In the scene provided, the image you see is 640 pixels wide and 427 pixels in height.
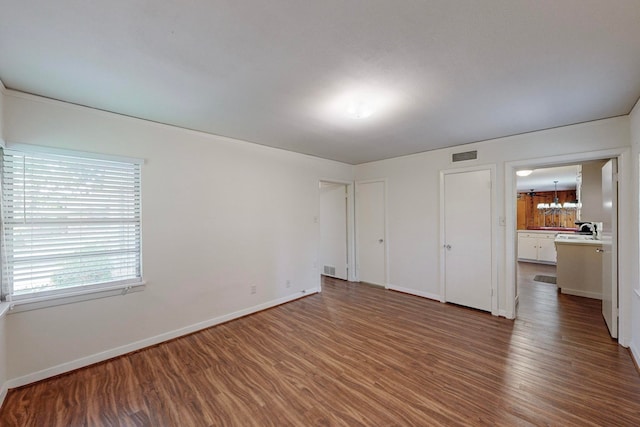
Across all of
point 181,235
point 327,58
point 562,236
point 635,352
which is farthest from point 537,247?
point 181,235

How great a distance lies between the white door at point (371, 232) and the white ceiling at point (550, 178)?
3313 millimetres

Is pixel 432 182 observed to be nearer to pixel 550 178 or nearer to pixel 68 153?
pixel 68 153

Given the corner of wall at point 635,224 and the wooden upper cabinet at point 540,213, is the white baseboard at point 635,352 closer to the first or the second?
the corner of wall at point 635,224

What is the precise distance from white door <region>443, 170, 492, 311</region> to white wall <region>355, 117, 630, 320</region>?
0.42ft

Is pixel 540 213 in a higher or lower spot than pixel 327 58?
lower

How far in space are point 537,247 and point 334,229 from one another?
6.03 metres

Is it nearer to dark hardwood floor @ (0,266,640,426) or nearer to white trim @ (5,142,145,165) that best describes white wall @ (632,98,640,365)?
dark hardwood floor @ (0,266,640,426)

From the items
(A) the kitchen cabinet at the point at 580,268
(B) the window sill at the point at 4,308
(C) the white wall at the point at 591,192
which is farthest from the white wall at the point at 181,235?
(C) the white wall at the point at 591,192

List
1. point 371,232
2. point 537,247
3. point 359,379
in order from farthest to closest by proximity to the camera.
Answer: point 537,247 < point 371,232 < point 359,379

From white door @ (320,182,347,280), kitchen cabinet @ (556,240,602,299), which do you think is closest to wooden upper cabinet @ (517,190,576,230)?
kitchen cabinet @ (556,240,602,299)

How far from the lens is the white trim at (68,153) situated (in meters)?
2.25

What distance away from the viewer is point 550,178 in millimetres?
6855

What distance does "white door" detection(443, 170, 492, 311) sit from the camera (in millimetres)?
3836

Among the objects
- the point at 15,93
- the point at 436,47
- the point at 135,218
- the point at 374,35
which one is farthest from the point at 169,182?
the point at 436,47
